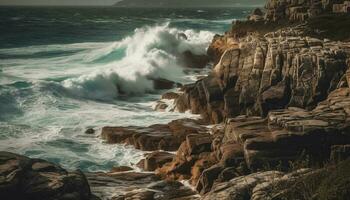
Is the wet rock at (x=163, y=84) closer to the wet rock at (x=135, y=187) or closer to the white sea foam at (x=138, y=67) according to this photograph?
the white sea foam at (x=138, y=67)

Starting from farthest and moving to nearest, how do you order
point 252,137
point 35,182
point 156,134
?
point 156,134
point 252,137
point 35,182

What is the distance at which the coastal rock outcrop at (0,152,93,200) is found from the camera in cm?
1723

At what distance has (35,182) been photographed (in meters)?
17.7

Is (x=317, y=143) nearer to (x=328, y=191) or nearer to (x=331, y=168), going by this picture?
(x=331, y=168)

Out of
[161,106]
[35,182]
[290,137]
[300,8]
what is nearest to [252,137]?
[290,137]

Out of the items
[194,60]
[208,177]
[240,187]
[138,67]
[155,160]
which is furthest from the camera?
[194,60]

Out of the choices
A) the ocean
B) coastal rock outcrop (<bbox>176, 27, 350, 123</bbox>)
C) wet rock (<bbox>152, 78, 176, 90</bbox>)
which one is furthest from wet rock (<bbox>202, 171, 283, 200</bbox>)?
wet rock (<bbox>152, 78, 176, 90</bbox>)

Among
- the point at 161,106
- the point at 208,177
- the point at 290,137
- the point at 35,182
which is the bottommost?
the point at 161,106

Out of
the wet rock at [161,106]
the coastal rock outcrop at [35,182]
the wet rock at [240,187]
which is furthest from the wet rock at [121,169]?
the wet rock at [161,106]

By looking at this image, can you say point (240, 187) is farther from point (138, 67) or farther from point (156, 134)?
point (138, 67)

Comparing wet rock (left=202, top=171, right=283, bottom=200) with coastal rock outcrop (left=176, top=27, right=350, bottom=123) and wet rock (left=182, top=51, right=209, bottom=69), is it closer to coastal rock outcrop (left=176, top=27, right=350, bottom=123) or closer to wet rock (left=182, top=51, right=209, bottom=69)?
coastal rock outcrop (left=176, top=27, right=350, bottom=123)

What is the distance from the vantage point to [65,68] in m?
52.7

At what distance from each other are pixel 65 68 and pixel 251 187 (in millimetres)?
39920

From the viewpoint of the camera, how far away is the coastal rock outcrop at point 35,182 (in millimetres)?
17234
